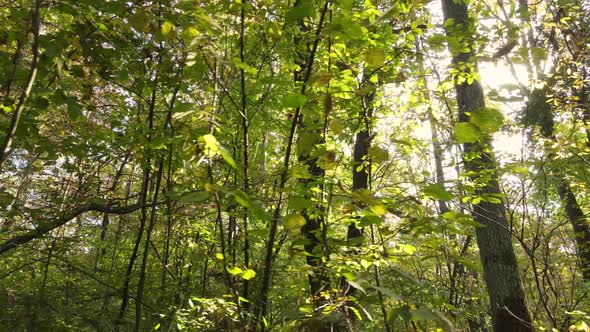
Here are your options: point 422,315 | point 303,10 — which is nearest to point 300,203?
point 422,315

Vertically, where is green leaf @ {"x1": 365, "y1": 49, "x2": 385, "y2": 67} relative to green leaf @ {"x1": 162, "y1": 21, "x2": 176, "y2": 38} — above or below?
below

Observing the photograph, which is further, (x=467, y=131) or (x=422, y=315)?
(x=467, y=131)

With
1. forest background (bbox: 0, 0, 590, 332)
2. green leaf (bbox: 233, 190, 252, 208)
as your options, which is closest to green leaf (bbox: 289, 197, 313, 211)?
forest background (bbox: 0, 0, 590, 332)

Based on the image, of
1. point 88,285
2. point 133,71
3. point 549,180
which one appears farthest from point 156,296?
point 549,180

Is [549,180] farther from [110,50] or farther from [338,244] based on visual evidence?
[110,50]

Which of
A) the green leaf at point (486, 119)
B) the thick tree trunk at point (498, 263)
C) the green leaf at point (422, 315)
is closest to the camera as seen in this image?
the green leaf at point (422, 315)

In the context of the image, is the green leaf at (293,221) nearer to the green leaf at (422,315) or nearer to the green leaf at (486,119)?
the green leaf at (422,315)

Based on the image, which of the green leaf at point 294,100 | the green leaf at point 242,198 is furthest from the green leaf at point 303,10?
the green leaf at point 242,198

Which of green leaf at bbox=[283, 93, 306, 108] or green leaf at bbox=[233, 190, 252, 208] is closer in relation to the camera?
green leaf at bbox=[233, 190, 252, 208]

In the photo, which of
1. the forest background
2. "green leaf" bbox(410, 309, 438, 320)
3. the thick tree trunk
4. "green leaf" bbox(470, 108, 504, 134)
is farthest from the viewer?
the thick tree trunk

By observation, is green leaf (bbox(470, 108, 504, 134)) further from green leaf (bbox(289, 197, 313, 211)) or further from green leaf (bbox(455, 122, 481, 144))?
green leaf (bbox(289, 197, 313, 211))

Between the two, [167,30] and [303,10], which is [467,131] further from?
[167,30]

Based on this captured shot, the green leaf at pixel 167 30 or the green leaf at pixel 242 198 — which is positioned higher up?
the green leaf at pixel 167 30

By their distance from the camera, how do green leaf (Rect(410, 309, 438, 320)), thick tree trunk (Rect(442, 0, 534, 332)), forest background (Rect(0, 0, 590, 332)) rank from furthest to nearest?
thick tree trunk (Rect(442, 0, 534, 332)), forest background (Rect(0, 0, 590, 332)), green leaf (Rect(410, 309, 438, 320))
